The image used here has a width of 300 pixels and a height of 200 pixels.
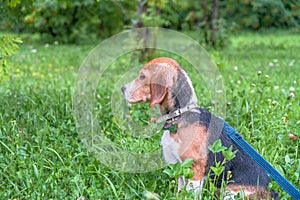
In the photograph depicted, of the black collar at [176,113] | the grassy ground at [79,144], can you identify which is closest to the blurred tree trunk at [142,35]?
the grassy ground at [79,144]

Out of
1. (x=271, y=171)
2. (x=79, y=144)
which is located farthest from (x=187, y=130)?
(x=79, y=144)

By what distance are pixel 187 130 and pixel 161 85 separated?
0.32 meters

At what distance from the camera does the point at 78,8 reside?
44.9 ft

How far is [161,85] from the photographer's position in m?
3.08

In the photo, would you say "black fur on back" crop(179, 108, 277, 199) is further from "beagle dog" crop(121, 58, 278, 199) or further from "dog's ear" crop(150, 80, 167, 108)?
"dog's ear" crop(150, 80, 167, 108)

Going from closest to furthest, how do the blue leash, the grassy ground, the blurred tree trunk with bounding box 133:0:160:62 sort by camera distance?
1. the blue leash
2. the grassy ground
3. the blurred tree trunk with bounding box 133:0:160:62

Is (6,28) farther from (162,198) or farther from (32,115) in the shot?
(162,198)

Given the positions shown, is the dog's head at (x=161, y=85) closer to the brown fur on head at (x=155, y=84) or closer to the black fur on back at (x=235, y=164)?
the brown fur on head at (x=155, y=84)

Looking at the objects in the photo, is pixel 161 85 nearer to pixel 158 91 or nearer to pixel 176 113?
pixel 158 91

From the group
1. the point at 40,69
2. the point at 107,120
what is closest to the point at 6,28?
the point at 40,69

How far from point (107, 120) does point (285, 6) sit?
15.8 meters

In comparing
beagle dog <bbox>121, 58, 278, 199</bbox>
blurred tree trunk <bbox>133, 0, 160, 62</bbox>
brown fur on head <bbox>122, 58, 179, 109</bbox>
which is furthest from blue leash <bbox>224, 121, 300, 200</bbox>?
blurred tree trunk <bbox>133, 0, 160, 62</bbox>

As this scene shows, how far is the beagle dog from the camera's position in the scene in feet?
10.0

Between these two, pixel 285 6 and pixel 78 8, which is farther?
pixel 285 6
